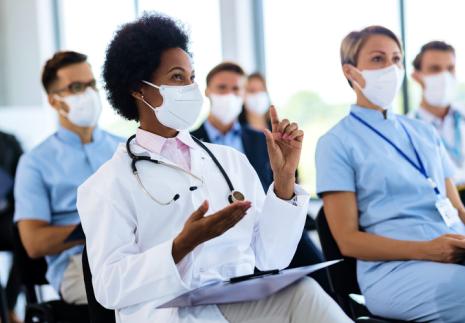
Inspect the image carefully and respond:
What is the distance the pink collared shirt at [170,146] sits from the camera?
1.75 m

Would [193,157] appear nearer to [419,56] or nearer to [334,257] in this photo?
[334,257]

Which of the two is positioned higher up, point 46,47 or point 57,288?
point 46,47

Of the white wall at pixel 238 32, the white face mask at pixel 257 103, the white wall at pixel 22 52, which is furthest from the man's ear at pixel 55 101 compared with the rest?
the white wall at pixel 22 52

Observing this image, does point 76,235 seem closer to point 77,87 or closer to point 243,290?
point 77,87

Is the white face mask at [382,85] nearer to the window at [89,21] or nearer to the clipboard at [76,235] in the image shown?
the clipboard at [76,235]

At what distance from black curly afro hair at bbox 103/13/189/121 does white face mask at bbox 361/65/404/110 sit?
0.78 metres

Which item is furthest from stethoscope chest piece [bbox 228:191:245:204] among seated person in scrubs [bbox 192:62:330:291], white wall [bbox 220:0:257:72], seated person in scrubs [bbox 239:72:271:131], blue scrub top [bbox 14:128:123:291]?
white wall [bbox 220:0:257:72]

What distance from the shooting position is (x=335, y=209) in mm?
2084

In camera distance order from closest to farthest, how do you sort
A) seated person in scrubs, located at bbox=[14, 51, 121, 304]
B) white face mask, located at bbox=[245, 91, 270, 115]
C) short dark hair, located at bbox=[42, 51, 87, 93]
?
seated person in scrubs, located at bbox=[14, 51, 121, 304] → short dark hair, located at bbox=[42, 51, 87, 93] → white face mask, located at bbox=[245, 91, 270, 115]

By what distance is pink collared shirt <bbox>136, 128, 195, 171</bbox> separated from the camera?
175cm

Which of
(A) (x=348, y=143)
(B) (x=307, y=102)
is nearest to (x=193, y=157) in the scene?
(A) (x=348, y=143)

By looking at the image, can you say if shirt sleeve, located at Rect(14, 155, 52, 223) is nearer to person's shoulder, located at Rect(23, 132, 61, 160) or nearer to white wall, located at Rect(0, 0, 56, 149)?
person's shoulder, located at Rect(23, 132, 61, 160)

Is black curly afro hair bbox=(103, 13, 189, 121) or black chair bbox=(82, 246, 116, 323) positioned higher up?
black curly afro hair bbox=(103, 13, 189, 121)

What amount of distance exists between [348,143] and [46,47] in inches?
198
